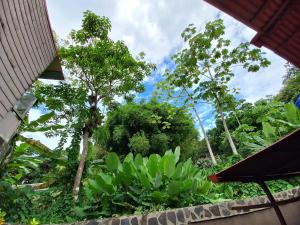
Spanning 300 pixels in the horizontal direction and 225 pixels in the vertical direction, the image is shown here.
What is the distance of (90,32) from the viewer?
31.7 feet

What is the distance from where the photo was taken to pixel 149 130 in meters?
15.7

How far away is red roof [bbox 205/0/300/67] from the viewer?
223 centimetres

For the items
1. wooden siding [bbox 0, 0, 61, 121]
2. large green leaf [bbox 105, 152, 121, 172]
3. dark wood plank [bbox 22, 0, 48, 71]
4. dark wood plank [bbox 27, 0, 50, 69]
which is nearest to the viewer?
wooden siding [bbox 0, 0, 61, 121]

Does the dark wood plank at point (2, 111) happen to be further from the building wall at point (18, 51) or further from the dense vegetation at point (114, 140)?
the dense vegetation at point (114, 140)

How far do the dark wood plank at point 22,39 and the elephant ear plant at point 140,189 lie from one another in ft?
9.78

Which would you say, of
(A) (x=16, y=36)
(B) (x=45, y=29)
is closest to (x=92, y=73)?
(B) (x=45, y=29)

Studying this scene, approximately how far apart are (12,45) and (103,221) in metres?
4.11

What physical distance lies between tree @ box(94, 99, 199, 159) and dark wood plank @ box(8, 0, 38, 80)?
27.3 ft

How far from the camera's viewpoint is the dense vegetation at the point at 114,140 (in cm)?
638

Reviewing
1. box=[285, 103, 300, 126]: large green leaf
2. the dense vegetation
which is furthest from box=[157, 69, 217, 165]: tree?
box=[285, 103, 300, 126]: large green leaf

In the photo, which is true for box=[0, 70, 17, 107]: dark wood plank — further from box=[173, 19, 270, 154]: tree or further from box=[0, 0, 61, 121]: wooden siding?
box=[173, 19, 270, 154]: tree

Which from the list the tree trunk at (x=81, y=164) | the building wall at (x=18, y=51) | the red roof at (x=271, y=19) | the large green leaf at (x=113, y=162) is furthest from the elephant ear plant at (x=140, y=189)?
the red roof at (x=271, y=19)

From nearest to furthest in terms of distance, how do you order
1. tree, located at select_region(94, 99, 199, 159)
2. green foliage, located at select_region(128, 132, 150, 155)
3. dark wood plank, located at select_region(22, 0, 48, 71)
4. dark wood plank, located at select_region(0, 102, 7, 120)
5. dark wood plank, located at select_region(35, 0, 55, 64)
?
dark wood plank, located at select_region(0, 102, 7, 120), dark wood plank, located at select_region(22, 0, 48, 71), dark wood plank, located at select_region(35, 0, 55, 64), green foliage, located at select_region(128, 132, 150, 155), tree, located at select_region(94, 99, 199, 159)

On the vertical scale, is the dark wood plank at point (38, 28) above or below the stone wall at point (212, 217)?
above
